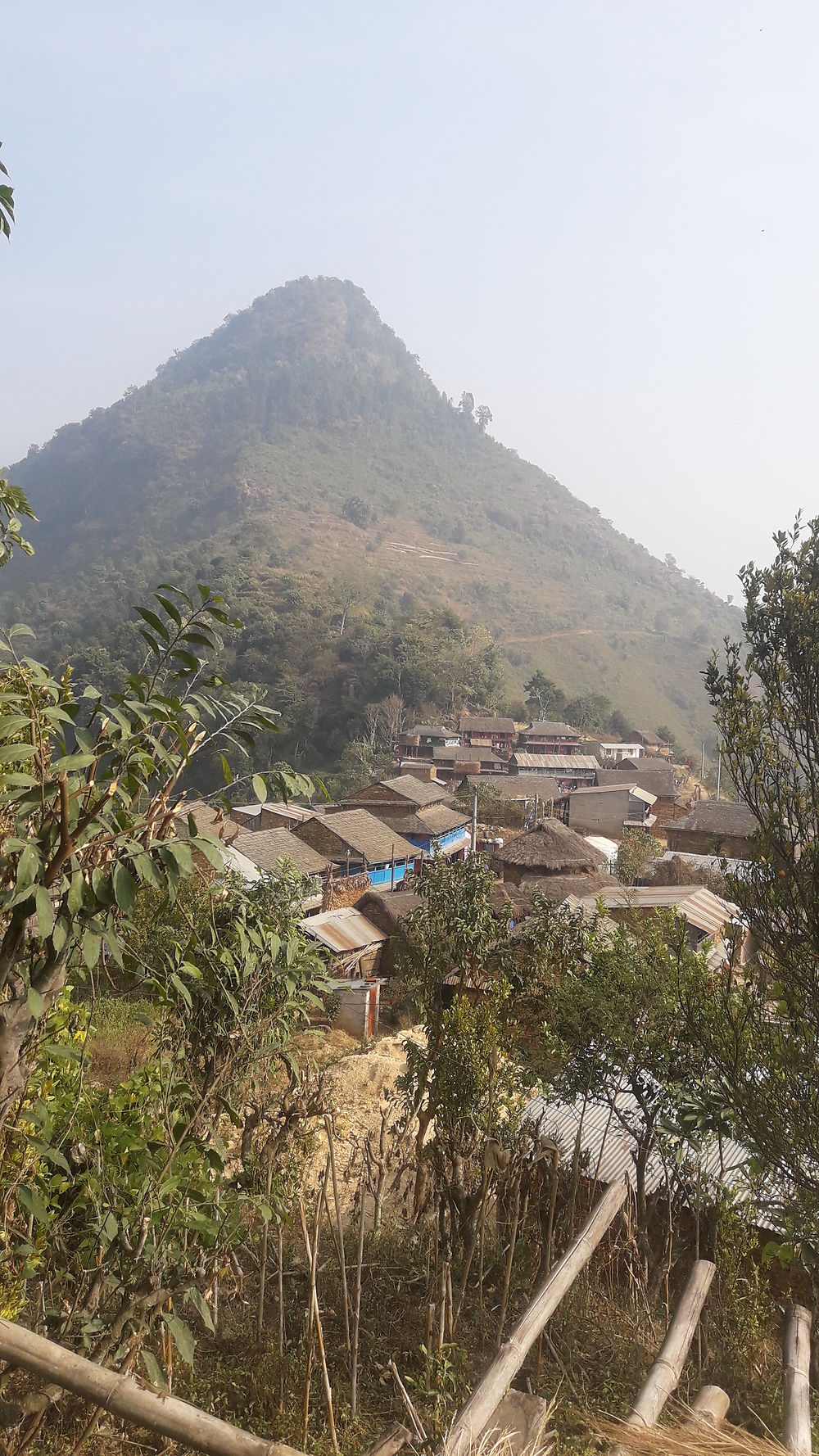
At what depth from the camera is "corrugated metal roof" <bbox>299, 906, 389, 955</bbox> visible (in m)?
17.5

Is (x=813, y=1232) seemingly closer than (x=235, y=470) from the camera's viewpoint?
Yes

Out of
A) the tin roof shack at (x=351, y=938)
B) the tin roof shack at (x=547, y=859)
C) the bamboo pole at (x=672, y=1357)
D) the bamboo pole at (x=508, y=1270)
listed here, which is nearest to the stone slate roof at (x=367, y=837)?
the tin roof shack at (x=547, y=859)

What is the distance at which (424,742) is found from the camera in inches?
1967

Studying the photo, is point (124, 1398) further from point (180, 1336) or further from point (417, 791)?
point (417, 791)

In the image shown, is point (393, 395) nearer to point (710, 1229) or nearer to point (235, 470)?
point (235, 470)

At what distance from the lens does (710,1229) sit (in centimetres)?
590

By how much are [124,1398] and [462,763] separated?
1764 inches

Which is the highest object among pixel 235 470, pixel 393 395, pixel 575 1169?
pixel 393 395

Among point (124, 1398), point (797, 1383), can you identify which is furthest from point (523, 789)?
point (124, 1398)

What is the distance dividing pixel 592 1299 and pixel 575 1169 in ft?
2.91

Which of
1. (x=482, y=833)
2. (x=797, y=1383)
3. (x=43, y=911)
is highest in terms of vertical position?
(x=43, y=911)

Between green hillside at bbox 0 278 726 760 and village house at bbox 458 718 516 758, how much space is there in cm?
639

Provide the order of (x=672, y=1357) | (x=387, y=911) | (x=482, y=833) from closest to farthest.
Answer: (x=672, y=1357) < (x=387, y=911) < (x=482, y=833)

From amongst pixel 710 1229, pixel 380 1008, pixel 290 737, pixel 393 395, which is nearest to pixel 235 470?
pixel 393 395
